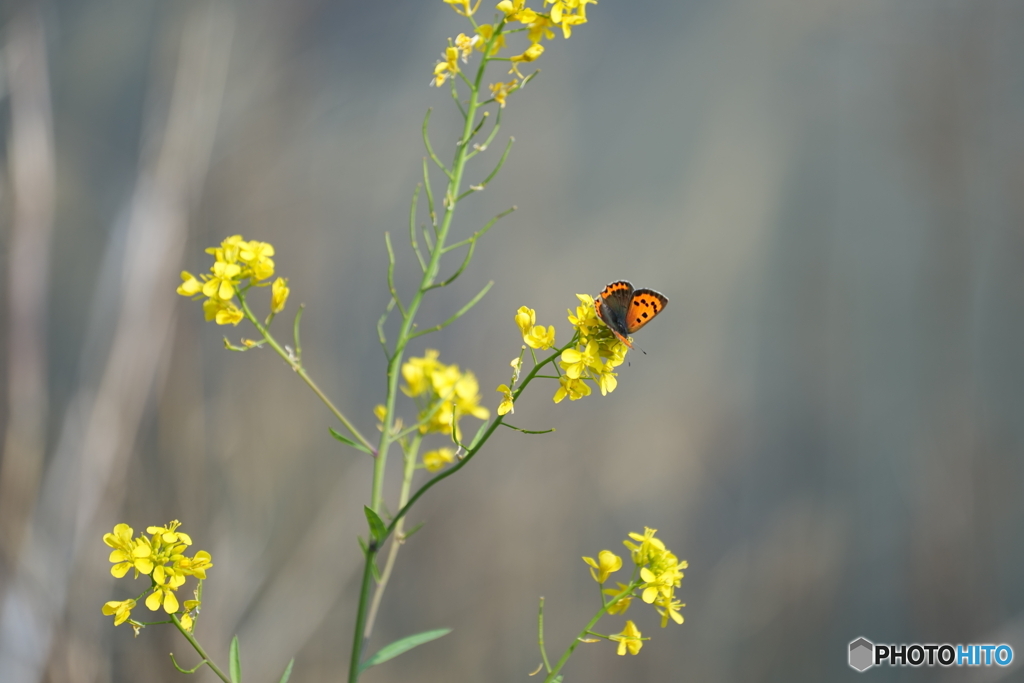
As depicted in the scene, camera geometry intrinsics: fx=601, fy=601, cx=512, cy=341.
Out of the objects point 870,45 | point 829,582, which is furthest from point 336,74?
point 829,582

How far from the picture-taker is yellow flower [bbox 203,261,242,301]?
56 centimetres

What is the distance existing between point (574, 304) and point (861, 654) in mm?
1338

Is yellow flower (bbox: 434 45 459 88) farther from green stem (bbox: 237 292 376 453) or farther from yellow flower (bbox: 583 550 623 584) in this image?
yellow flower (bbox: 583 550 623 584)

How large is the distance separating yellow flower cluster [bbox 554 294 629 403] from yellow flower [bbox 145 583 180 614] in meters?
0.38

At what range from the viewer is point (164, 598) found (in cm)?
54

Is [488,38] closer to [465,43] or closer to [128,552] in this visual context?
[465,43]

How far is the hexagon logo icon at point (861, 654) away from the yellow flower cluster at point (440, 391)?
1.83 metres

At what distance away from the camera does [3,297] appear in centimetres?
175

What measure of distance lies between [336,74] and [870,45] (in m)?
1.57

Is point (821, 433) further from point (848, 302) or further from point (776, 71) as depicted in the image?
point (776, 71)

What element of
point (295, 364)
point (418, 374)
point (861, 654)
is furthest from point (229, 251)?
point (861, 654)

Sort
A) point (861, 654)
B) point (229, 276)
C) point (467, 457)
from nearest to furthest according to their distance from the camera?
1. point (467, 457)
2. point (229, 276)
3. point (861, 654)

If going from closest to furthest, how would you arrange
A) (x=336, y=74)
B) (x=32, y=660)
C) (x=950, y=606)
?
(x=32, y=660)
(x=950, y=606)
(x=336, y=74)

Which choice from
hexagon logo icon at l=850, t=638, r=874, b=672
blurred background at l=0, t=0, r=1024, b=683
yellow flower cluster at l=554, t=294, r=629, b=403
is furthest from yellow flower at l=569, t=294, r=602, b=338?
hexagon logo icon at l=850, t=638, r=874, b=672
